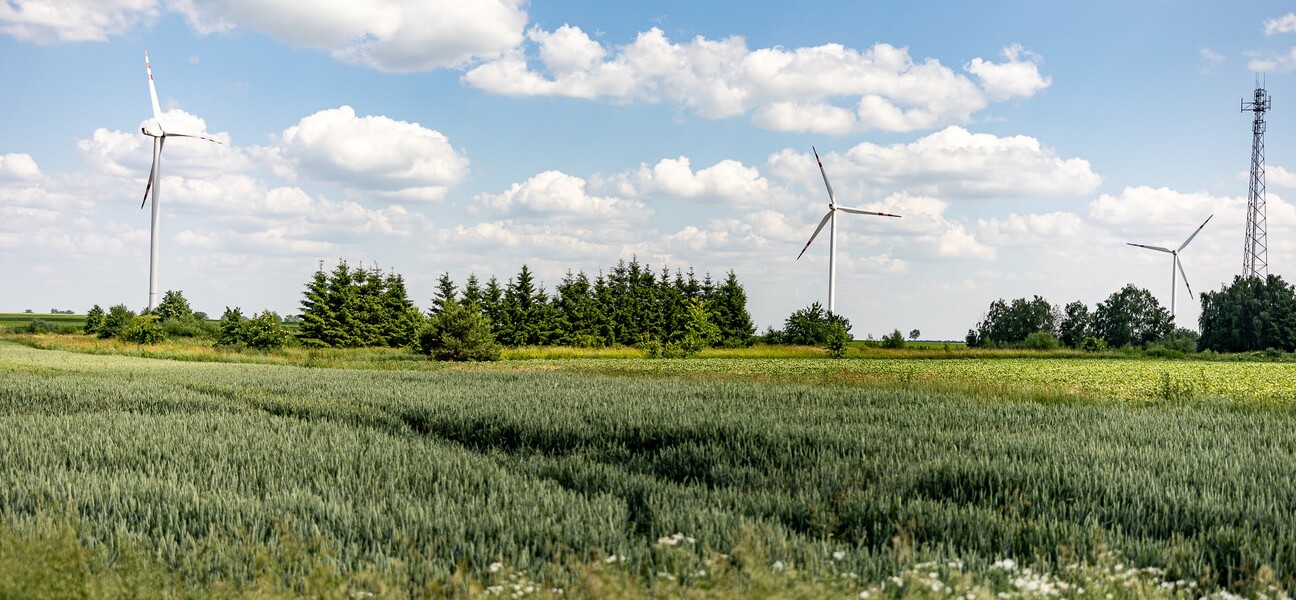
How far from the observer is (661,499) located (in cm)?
1030

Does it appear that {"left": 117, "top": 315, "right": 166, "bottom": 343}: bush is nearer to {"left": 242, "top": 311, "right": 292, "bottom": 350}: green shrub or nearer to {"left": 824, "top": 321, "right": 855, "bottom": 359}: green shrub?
{"left": 242, "top": 311, "right": 292, "bottom": 350}: green shrub

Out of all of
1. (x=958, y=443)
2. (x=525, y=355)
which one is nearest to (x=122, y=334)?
(x=525, y=355)

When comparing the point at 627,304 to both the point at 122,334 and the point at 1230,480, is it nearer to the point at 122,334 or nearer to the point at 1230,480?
the point at 122,334

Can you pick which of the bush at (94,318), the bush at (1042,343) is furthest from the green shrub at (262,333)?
the bush at (1042,343)

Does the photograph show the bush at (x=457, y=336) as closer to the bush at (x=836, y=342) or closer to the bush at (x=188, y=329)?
the bush at (x=836, y=342)

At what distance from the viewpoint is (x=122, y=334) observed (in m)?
67.3

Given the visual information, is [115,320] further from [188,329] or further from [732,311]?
[732,311]

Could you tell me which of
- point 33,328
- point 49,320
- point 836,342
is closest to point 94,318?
point 33,328

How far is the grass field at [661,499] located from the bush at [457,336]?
31.5 m

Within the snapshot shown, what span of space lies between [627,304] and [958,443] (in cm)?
6671

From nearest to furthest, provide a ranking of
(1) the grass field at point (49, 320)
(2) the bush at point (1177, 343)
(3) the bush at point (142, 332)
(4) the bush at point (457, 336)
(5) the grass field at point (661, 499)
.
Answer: (5) the grass field at point (661, 499) < (4) the bush at point (457, 336) < (3) the bush at point (142, 332) < (2) the bush at point (1177, 343) < (1) the grass field at point (49, 320)

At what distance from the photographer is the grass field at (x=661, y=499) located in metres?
7.41

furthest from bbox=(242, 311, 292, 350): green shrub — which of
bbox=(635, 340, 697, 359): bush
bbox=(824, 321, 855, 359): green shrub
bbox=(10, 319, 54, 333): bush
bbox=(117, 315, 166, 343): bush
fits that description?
bbox=(10, 319, 54, 333): bush

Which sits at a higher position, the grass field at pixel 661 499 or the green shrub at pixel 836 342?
the green shrub at pixel 836 342
